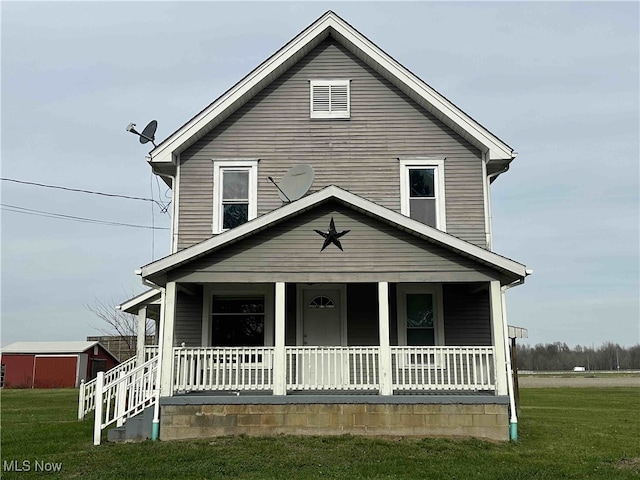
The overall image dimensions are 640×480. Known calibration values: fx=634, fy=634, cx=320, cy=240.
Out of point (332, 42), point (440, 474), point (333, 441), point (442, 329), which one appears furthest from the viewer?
point (332, 42)

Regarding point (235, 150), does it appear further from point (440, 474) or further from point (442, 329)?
point (440, 474)

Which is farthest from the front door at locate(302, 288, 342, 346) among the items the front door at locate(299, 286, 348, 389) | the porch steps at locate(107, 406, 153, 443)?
the porch steps at locate(107, 406, 153, 443)

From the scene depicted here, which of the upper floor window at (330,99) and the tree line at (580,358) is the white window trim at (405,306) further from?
the tree line at (580,358)

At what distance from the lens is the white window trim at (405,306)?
13703 millimetres

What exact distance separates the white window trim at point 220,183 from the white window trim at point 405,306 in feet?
12.1

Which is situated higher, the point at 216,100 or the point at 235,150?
the point at 216,100

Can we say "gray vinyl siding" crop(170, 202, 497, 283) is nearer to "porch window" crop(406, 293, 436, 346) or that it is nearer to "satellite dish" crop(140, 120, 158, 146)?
"porch window" crop(406, 293, 436, 346)

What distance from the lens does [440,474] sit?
8.78 metres

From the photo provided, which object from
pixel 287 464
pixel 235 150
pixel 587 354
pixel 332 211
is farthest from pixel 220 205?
pixel 587 354

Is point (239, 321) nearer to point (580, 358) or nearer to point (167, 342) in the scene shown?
point (167, 342)

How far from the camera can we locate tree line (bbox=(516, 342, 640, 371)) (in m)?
97.6

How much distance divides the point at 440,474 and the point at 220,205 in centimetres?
770
